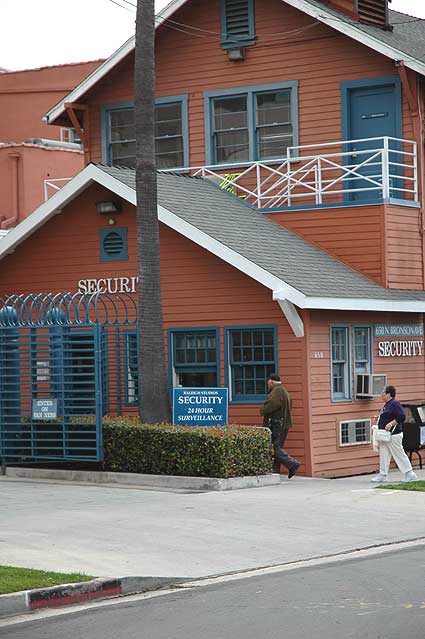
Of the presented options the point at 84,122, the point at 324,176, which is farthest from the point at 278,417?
the point at 84,122

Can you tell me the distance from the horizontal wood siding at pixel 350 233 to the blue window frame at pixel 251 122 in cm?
287

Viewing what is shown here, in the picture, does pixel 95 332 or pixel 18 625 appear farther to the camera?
pixel 95 332

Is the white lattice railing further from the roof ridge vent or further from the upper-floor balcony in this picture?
the roof ridge vent

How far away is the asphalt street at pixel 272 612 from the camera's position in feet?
31.8

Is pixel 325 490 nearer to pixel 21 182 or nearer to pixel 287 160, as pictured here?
pixel 287 160

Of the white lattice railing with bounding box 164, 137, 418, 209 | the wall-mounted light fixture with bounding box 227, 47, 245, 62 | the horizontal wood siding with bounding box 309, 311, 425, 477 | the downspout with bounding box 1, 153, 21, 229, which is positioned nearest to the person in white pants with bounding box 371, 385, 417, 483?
the horizontal wood siding with bounding box 309, 311, 425, 477

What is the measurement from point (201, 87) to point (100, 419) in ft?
35.1

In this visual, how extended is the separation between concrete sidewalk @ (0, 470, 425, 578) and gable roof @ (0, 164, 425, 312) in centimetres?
352

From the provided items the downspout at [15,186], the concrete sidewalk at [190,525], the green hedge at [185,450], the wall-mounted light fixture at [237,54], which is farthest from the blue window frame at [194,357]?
the downspout at [15,186]

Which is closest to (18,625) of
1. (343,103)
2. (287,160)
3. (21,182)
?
(287,160)

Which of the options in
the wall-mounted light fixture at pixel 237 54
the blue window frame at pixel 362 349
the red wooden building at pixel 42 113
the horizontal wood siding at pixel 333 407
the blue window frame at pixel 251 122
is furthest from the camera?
the red wooden building at pixel 42 113

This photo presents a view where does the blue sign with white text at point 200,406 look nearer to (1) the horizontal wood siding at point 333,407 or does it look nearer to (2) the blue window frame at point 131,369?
(2) the blue window frame at point 131,369

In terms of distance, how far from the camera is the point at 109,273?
2506 centimetres

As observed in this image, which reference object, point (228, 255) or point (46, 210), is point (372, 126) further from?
point (46, 210)
